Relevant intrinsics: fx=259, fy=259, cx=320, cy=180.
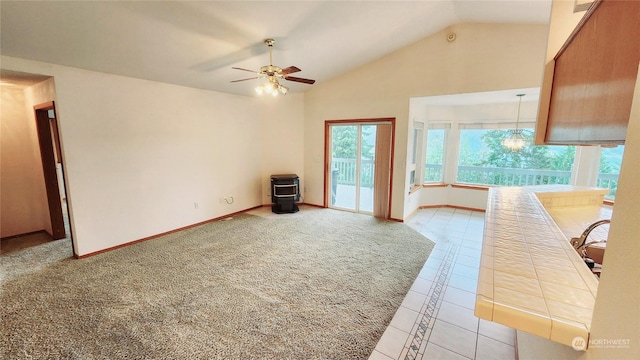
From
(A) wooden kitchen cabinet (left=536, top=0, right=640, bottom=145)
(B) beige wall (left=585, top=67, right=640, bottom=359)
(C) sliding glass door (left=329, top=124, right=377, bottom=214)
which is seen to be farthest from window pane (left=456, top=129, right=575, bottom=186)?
(B) beige wall (left=585, top=67, right=640, bottom=359)

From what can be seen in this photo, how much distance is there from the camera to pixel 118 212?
3537 mm

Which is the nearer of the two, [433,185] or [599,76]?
[599,76]

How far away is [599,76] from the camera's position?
33.4 inches

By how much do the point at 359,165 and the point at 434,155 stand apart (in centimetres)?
186

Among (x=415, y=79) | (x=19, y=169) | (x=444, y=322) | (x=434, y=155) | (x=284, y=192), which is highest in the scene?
(x=415, y=79)

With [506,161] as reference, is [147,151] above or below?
above

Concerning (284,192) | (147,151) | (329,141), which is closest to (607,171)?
(329,141)

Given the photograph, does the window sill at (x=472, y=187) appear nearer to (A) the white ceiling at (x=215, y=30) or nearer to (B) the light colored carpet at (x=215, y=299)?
(B) the light colored carpet at (x=215, y=299)

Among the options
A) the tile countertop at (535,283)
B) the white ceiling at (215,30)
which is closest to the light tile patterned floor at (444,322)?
the tile countertop at (535,283)

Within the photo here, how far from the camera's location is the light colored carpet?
194 centimetres

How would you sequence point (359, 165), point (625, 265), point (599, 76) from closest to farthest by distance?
point (625, 265) < point (599, 76) < point (359, 165)

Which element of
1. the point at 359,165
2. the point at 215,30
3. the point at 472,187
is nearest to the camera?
the point at 215,30

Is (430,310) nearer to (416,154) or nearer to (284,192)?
(284,192)

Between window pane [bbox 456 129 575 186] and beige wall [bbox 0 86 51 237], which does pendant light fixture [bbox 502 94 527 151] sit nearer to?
window pane [bbox 456 129 575 186]
